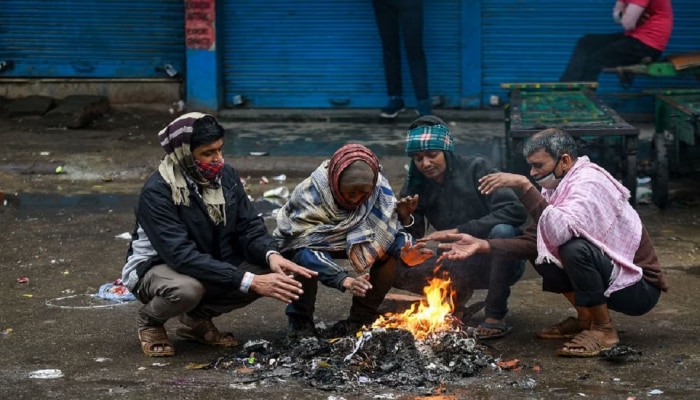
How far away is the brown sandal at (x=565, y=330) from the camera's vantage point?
5973mm

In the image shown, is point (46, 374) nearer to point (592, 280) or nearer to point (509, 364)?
point (509, 364)

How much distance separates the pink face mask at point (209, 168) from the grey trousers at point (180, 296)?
0.51 m

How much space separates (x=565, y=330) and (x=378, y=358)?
3.92 ft

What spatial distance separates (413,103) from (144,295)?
774 centimetres

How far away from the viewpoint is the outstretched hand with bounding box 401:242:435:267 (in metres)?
5.69

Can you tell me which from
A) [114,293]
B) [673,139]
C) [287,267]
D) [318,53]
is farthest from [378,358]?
[318,53]

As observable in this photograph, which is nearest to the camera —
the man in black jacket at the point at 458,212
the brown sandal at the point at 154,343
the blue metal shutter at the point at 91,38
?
the brown sandal at the point at 154,343

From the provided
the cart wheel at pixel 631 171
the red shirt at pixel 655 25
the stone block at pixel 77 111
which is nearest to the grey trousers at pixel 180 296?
the cart wheel at pixel 631 171

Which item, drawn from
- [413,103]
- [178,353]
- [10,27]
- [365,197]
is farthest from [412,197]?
[10,27]

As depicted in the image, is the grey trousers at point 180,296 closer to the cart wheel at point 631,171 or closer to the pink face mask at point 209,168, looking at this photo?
the pink face mask at point 209,168

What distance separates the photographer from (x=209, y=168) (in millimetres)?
5613

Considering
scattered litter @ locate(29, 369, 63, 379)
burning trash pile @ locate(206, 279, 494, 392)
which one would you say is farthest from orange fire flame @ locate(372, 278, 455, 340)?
scattered litter @ locate(29, 369, 63, 379)

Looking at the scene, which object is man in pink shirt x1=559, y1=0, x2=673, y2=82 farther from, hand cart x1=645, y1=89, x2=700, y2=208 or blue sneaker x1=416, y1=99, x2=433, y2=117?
blue sneaker x1=416, y1=99, x2=433, y2=117

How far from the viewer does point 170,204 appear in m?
5.60
